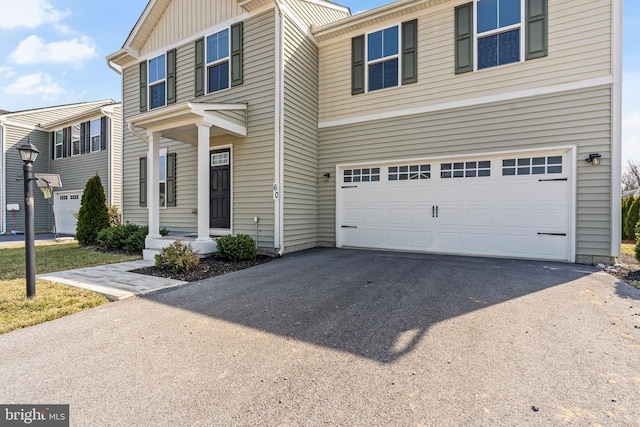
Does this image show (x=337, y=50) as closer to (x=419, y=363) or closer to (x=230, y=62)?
(x=230, y=62)

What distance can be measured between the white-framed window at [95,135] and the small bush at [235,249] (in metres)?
10.9

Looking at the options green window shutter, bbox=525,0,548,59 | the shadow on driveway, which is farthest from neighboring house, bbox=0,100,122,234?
green window shutter, bbox=525,0,548,59

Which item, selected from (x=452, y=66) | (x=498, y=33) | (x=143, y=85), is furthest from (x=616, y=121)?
(x=143, y=85)

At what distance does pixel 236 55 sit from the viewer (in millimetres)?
7727

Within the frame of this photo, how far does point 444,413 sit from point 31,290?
4841 mm

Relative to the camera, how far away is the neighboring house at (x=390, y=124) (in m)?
5.97

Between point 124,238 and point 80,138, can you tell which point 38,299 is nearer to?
point 124,238

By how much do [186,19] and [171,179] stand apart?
4611 millimetres

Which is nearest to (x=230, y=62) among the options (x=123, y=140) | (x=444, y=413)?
(x=123, y=140)

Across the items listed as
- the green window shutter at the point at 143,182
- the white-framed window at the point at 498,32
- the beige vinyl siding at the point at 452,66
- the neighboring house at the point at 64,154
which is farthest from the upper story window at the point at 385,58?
the neighboring house at the point at 64,154

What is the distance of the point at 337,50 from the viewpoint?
27.6 ft

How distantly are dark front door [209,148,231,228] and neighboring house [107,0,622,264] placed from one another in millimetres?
43

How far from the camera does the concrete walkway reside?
4.22 metres

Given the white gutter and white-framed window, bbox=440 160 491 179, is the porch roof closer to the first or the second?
white-framed window, bbox=440 160 491 179
